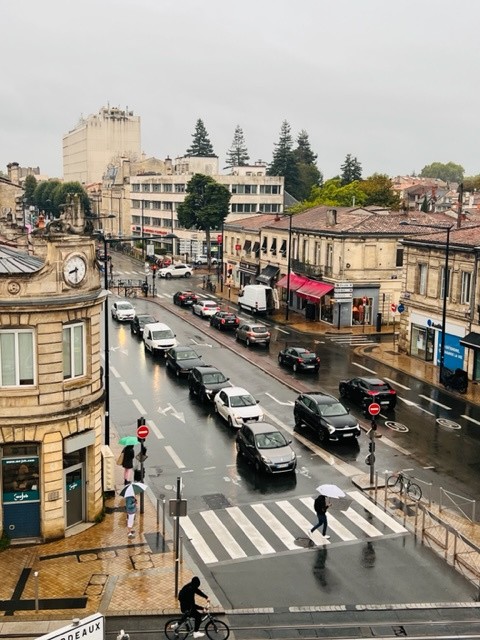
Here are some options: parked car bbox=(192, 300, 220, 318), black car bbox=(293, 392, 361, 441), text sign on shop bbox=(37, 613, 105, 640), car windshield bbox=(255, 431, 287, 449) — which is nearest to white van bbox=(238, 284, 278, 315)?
parked car bbox=(192, 300, 220, 318)

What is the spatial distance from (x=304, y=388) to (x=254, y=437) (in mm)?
12653

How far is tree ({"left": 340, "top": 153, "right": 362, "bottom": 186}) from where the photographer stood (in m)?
150

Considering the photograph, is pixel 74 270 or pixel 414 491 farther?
pixel 414 491

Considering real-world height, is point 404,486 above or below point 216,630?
below

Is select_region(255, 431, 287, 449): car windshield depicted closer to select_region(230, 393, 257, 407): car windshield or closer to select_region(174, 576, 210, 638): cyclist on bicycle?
select_region(230, 393, 257, 407): car windshield

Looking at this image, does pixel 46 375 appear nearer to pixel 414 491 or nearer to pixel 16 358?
pixel 16 358

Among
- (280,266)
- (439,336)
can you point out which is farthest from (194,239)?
(439,336)

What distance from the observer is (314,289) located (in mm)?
61906

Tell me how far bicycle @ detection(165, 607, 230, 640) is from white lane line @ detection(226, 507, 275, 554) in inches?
183

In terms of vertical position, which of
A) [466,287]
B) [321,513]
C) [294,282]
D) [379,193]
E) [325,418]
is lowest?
[321,513]

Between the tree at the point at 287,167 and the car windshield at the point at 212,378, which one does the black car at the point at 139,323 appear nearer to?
the car windshield at the point at 212,378

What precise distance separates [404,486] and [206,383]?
14.0 meters

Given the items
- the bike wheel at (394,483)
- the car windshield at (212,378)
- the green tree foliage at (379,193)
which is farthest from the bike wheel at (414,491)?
the green tree foliage at (379,193)

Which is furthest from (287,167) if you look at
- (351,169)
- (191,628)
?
(191,628)
